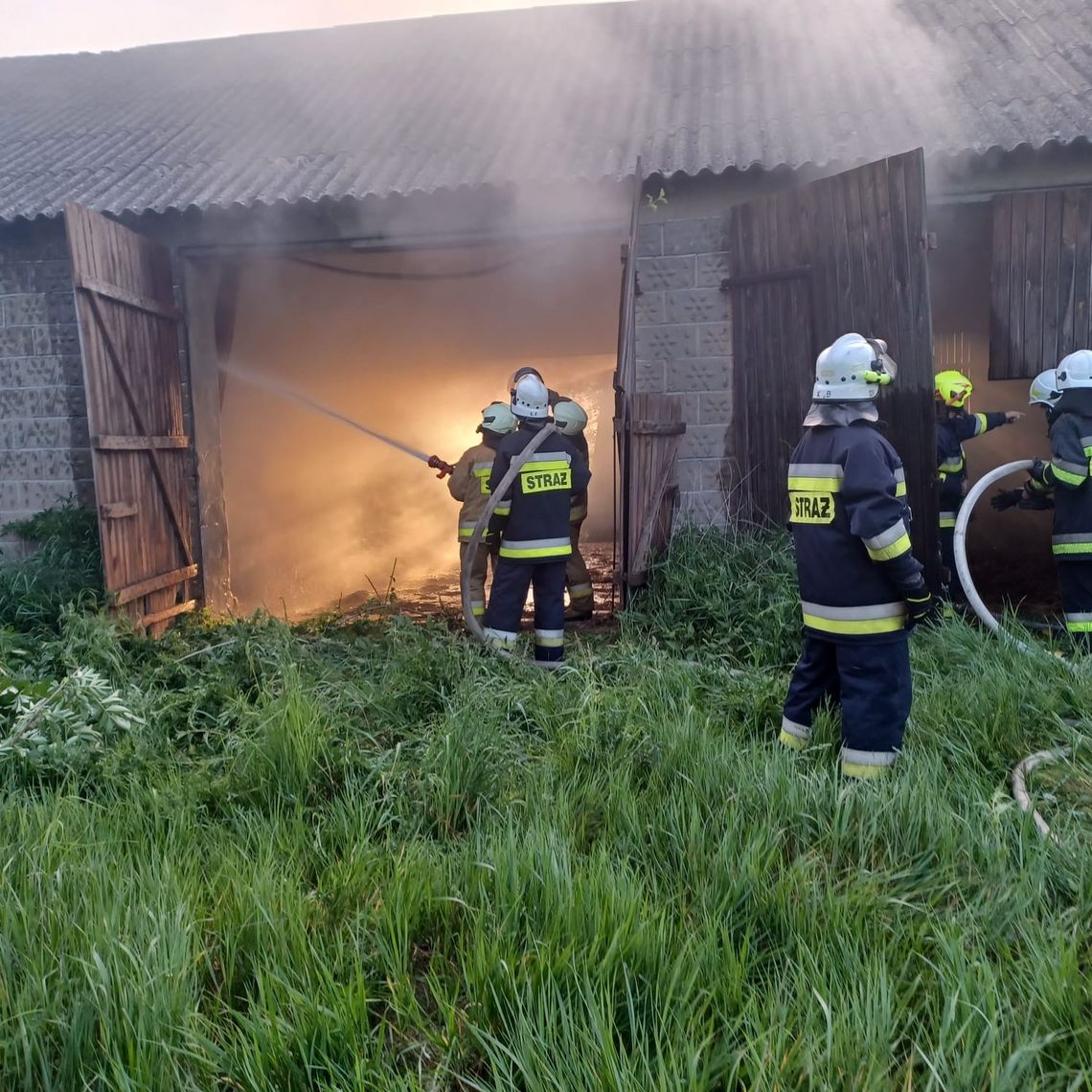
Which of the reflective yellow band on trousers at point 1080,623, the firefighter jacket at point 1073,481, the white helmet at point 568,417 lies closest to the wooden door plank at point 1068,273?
the firefighter jacket at point 1073,481

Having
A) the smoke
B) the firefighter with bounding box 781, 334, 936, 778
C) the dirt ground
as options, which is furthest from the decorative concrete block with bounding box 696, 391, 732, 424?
the firefighter with bounding box 781, 334, 936, 778

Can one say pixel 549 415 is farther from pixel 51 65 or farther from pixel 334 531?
pixel 51 65

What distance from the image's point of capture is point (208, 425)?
6.94m

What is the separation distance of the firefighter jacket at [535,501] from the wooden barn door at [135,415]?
105 inches

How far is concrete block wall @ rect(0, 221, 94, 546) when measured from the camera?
21.3 feet

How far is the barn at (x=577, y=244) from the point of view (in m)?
5.58

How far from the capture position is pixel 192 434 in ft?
22.1

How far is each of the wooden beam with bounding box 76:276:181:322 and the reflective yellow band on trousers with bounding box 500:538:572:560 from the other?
319cm

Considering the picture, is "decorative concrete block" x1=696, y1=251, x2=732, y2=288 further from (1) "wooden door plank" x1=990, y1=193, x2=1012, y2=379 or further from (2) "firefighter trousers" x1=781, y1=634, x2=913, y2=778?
(2) "firefighter trousers" x1=781, y1=634, x2=913, y2=778

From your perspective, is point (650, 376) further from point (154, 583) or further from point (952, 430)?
point (154, 583)

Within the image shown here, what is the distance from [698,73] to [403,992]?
324 inches

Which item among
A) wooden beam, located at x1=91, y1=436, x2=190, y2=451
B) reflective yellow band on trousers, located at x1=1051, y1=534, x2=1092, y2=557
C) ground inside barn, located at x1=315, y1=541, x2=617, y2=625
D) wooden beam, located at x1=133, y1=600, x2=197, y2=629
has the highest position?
wooden beam, located at x1=91, y1=436, x2=190, y2=451

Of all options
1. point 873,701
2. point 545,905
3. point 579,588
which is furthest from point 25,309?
point 873,701

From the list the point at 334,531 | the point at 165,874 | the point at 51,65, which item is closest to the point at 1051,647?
the point at 165,874
